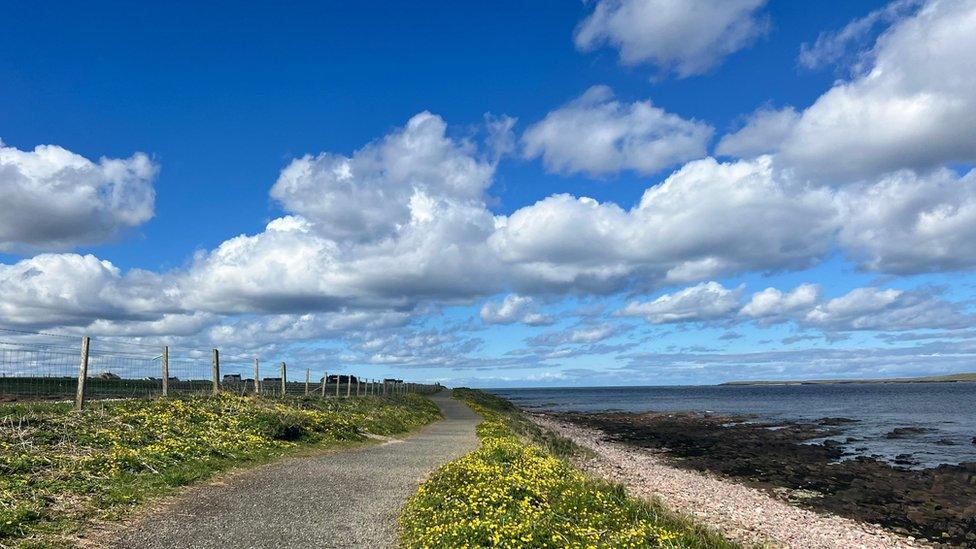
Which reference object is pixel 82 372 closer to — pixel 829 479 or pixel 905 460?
pixel 829 479

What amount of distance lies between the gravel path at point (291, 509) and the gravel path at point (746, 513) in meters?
7.80

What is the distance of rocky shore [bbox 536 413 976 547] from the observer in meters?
19.6

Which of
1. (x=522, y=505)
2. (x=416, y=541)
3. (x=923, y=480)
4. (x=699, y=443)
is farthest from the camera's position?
(x=699, y=443)

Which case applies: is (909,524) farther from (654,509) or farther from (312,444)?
(312,444)

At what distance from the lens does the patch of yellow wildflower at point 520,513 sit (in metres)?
9.38

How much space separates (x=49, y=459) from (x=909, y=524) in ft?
75.7

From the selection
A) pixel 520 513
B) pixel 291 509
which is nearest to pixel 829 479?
pixel 520 513

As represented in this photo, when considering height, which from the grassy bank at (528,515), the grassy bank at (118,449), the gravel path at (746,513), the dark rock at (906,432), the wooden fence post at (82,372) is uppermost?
the wooden fence post at (82,372)

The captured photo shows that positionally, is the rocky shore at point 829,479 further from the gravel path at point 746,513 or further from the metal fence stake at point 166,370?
the metal fence stake at point 166,370

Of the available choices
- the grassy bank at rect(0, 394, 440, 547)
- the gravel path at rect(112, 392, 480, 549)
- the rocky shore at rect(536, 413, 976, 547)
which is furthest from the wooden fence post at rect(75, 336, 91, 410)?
the rocky shore at rect(536, 413, 976, 547)

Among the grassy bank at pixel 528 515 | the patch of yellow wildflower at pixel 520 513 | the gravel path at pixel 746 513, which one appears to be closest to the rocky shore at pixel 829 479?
the gravel path at pixel 746 513

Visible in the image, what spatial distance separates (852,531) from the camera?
18688mm

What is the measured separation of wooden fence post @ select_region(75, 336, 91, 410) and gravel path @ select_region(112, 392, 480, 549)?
6521 mm

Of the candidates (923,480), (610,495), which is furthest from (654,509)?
(923,480)
